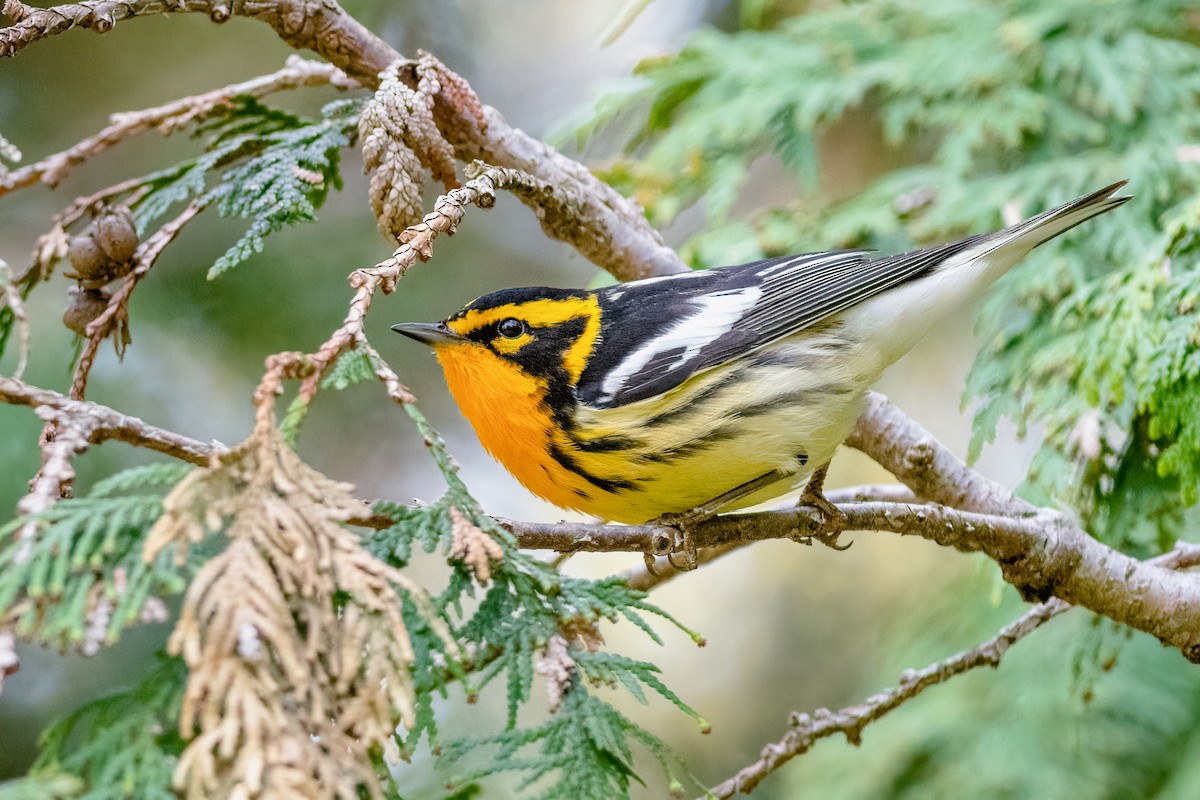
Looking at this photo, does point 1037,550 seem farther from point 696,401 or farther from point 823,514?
point 696,401

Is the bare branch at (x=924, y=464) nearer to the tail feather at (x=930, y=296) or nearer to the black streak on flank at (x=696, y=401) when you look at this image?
the tail feather at (x=930, y=296)

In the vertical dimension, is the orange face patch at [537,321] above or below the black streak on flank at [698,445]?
above

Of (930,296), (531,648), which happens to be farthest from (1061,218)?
(531,648)

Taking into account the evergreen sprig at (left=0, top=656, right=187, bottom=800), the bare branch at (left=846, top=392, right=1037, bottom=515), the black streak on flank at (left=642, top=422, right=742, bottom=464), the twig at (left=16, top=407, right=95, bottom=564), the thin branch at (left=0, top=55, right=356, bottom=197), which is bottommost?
the bare branch at (left=846, top=392, right=1037, bottom=515)

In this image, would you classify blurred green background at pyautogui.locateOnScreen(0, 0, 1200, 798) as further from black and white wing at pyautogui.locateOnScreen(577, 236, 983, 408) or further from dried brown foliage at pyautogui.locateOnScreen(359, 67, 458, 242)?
dried brown foliage at pyautogui.locateOnScreen(359, 67, 458, 242)

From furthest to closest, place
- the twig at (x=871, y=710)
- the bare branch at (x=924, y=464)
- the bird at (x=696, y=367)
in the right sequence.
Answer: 1. the bare branch at (x=924, y=464)
2. the bird at (x=696, y=367)
3. the twig at (x=871, y=710)

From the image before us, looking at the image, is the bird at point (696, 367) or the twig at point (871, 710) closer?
the twig at point (871, 710)

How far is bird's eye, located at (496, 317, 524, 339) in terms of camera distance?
2238mm

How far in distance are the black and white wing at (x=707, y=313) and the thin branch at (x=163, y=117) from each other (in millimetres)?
778

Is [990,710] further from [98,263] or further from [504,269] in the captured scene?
[504,269]

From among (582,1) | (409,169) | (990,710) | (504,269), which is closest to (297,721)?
(409,169)

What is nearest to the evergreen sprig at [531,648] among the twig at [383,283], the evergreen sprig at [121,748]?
the twig at [383,283]

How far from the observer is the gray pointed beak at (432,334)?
2.14 metres

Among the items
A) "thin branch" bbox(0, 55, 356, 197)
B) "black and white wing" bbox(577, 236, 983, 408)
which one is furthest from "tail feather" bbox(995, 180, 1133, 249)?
"thin branch" bbox(0, 55, 356, 197)
